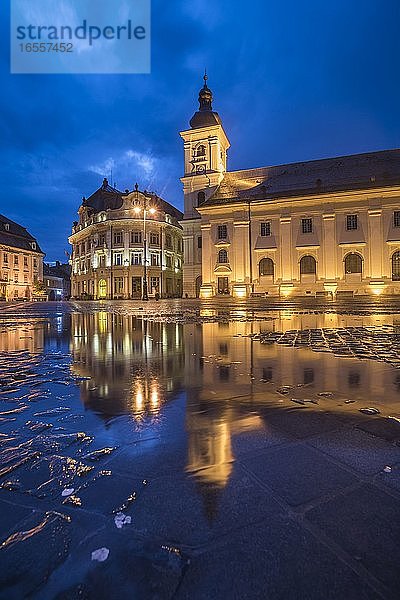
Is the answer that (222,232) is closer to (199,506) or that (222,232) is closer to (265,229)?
(265,229)

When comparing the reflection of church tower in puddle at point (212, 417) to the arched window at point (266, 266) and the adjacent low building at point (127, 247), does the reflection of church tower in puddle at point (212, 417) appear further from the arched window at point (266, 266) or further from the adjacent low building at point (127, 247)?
the adjacent low building at point (127, 247)

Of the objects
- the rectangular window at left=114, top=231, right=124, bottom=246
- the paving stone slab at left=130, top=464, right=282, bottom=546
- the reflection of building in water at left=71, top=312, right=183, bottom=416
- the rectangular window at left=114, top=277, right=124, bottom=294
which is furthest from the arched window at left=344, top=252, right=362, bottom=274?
the paving stone slab at left=130, top=464, right=282, bottom=546

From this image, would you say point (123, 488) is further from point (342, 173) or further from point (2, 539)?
point (342, 173)

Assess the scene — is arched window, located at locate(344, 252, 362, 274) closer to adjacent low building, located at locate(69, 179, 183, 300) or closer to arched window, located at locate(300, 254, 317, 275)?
arched window, located at locate(300, 254, 317, 275)

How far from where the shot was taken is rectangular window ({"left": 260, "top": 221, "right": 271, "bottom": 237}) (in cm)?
4094

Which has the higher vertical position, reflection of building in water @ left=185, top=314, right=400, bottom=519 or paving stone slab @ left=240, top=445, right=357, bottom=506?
reflection of building in water @ left=185, top=314, right=400, bottom=519

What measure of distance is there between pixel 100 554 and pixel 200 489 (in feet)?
1.68

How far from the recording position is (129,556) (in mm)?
1174

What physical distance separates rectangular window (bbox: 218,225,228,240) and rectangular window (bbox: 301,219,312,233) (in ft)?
Result: 28.7

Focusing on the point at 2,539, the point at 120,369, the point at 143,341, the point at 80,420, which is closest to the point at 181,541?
the point at 2,539

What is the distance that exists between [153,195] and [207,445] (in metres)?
63.7

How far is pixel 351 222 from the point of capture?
126 feet

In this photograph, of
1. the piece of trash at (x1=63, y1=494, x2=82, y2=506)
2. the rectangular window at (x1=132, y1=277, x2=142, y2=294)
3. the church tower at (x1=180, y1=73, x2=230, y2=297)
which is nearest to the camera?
the piece of trash at (x1=63, y1=494, x2=82, y2=506)

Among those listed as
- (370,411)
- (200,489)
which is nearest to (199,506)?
(200,489)
